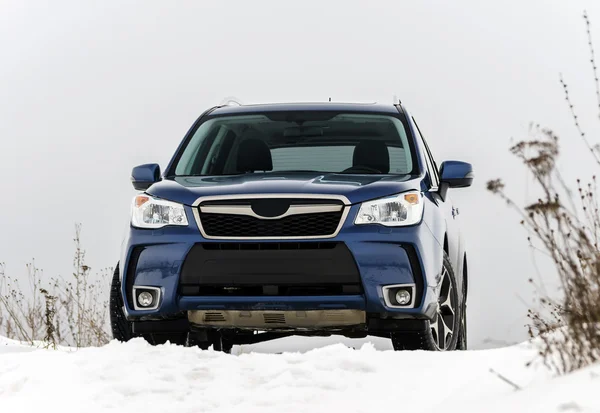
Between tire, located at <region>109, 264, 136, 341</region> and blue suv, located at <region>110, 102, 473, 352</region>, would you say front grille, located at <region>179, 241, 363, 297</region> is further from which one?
tire, located at <region>109, 264, 136, 341</region>

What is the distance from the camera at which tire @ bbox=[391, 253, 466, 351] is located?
21.2 ft

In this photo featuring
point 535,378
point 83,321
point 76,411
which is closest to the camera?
point 535,378

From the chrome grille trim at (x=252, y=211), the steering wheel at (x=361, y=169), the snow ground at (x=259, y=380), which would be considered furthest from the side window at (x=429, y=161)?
the snow ground at (x=259, y=380)

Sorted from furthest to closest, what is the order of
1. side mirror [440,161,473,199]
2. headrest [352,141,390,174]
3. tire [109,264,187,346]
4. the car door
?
headrest [352,141,390,174] → side mirror [440,161,473,199] → tire [109,264,187,346] → the car door

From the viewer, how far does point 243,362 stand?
600 centimetres

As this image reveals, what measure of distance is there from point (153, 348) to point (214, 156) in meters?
2.23

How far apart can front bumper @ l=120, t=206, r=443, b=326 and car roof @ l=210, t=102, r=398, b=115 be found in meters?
1.88

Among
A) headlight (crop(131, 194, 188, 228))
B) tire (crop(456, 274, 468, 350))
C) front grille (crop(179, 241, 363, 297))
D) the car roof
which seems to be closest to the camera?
front grille (crop(179, 241, 363, 297))

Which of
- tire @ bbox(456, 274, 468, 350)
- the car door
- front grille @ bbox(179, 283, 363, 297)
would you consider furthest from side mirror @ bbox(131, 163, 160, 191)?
tire @ bbox(456, 274, 468, 350)

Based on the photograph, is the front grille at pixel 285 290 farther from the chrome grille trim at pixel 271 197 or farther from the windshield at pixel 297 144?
the windshield at pixel 297 144

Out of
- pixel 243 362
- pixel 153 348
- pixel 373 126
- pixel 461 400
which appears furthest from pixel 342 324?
pixel 373 126

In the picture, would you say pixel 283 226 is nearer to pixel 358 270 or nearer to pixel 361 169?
pixel 358 270

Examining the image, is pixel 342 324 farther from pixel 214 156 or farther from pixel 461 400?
pixel 214 156

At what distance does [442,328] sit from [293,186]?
1.46 m
